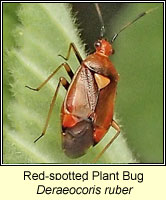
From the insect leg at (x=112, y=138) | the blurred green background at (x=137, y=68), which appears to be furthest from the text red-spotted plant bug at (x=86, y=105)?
the blurred green background at (x=137, y=68)

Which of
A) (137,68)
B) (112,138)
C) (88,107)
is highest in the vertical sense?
(137,68)

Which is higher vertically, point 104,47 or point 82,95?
point 104,47

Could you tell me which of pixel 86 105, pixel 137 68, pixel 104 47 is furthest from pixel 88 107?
pixel 137 68

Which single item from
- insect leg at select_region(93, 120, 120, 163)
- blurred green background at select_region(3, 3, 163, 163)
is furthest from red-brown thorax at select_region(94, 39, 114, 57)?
insect leg at select_region(93, 120, 120, 163)

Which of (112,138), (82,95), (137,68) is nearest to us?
(82,95)

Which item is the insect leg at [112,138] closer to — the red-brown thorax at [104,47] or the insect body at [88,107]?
the insect body at [88,107]

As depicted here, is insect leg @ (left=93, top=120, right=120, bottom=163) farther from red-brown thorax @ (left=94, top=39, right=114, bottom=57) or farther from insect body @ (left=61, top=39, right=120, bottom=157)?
red-brown thorax @ (left=94, top=39, right=114, bottom=57)

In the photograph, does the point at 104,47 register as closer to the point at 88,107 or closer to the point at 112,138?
the point at 88,107
